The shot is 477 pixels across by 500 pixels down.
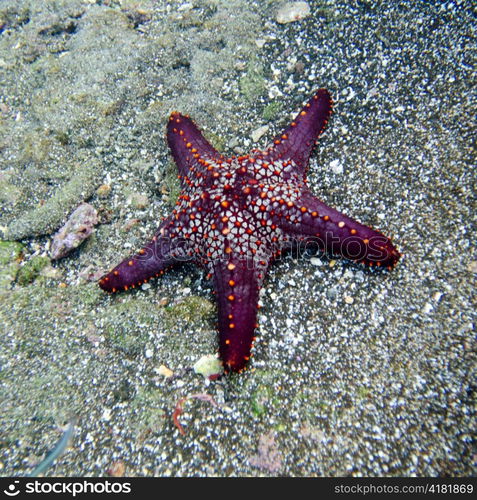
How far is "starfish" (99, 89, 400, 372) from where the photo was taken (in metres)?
3.74

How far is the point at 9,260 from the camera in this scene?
189 inches

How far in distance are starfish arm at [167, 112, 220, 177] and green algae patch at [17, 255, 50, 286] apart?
2.32 meters

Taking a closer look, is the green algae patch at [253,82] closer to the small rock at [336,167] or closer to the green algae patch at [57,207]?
the small rock at [336,167]

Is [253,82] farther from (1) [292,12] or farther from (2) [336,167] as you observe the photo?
(2) [336,167]

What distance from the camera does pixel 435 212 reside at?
13.8 ft

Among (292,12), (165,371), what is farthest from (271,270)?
(292,12)

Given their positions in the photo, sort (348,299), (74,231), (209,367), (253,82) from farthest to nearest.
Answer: (253,82)
(74,231)
(348,299)
(209,367)

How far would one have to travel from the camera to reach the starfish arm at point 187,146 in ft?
14.9

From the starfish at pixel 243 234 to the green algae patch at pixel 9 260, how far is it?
1454 millimetres

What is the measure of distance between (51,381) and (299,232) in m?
3.33

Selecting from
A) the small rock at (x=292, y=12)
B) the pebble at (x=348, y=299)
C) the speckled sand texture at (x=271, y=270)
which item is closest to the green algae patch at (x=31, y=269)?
the speckled sand texture at (x=271, y=270)

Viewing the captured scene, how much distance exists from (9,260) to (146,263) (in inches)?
85.4
